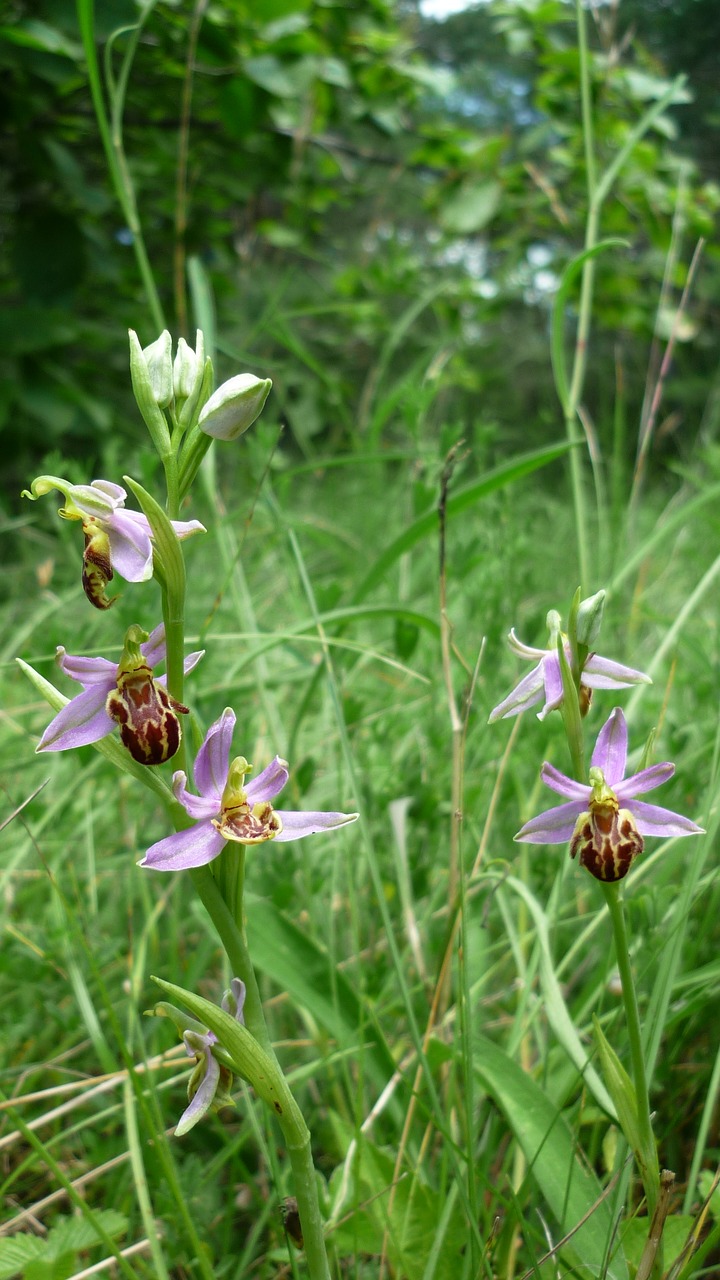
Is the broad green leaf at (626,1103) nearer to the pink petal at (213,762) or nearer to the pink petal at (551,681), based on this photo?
the pink petal at (551,681)

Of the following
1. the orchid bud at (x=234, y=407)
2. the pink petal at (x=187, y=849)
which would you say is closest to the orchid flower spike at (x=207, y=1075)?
the pink petal at (x=187, y=849)

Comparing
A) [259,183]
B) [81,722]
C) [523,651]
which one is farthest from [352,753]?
[259,183]

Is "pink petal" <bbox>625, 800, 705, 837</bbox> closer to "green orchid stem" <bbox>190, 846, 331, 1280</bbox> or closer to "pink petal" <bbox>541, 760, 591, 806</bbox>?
"pink petal" <bbox>541, 760, 591, 806</bbox>

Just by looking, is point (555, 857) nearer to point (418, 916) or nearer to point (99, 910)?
point (418, 916)

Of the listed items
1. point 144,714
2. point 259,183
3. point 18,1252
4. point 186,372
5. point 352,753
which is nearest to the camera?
point 144,714

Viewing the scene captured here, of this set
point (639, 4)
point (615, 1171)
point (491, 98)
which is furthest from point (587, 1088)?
point (491, 98)

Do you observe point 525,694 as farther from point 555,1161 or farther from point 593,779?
point 555,1161
